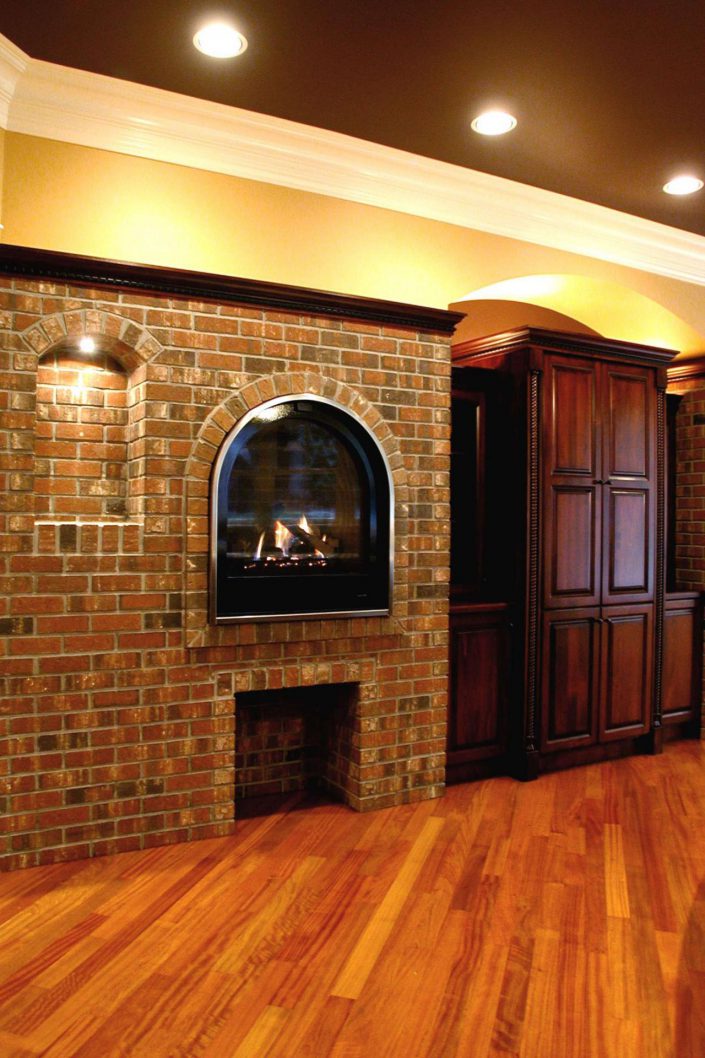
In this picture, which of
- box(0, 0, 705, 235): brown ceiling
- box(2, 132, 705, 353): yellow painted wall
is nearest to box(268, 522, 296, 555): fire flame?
box(2, 132, 705, 353): yellow painted wall

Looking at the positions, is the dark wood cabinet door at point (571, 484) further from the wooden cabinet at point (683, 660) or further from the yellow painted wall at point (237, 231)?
the wooden cabinet at point (683, 660)

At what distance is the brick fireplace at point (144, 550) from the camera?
2715mm

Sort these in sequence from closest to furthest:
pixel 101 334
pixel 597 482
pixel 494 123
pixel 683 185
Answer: pixel 101 334, pixel 494 123, pixel 683 185, pixel 597 482

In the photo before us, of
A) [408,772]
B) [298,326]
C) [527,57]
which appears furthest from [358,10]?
[408,772]

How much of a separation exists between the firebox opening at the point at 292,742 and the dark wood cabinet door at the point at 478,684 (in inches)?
21.3

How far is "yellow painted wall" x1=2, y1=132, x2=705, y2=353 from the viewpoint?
287cm

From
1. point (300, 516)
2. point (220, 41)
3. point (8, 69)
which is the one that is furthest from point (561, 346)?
point (8, 69)

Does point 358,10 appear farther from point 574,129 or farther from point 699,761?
point 699,761

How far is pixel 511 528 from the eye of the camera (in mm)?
3816

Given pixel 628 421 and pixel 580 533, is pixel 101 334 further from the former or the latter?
pixel 628 421

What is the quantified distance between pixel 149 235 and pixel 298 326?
65 centimetres

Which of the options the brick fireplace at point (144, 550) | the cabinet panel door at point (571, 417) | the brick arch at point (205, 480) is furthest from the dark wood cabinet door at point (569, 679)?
the brick arch at point (205, 480)

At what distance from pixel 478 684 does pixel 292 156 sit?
243cm

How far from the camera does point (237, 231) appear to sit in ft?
10.5
